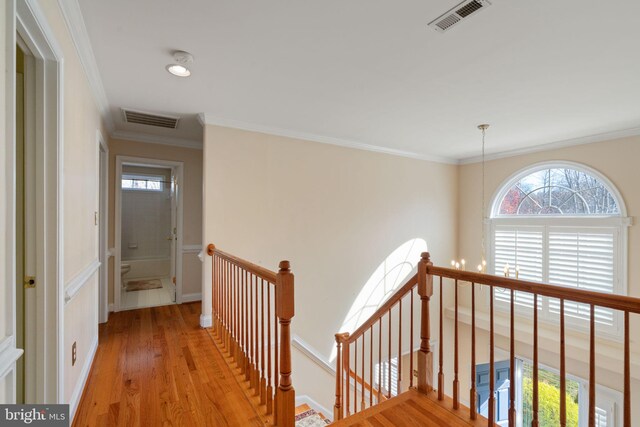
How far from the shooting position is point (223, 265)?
2.84 metres

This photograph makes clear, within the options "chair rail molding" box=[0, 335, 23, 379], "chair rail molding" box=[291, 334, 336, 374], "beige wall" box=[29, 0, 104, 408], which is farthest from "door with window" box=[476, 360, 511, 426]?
"chair rail molding" box=[0, 335, 23, 379]

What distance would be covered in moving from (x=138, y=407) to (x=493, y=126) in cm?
438

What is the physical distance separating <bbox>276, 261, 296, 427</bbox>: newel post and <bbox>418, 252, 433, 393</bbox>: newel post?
3.06 ft

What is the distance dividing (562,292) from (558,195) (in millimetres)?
4000

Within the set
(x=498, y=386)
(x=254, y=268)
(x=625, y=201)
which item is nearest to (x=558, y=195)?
(x=625, y=201)

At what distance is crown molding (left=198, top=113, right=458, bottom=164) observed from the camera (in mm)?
3291

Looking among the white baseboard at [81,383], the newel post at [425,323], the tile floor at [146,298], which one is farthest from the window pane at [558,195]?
the white baseboard at [81,383]

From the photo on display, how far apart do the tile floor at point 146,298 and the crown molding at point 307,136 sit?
2679 mm

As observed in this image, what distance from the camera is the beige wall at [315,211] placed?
338 centimetres

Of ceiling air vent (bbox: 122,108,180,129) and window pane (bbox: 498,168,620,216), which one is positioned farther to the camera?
window pane (bbox: 498,168,620,216)

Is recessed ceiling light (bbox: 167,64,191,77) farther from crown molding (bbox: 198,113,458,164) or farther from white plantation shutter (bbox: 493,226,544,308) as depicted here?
white plantation shutter (bbox: 493,226,544,308)

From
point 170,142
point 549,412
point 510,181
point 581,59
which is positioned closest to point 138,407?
point 170,142

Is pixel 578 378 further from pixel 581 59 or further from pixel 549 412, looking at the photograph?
pixel 581 59

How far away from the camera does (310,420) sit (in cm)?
274
